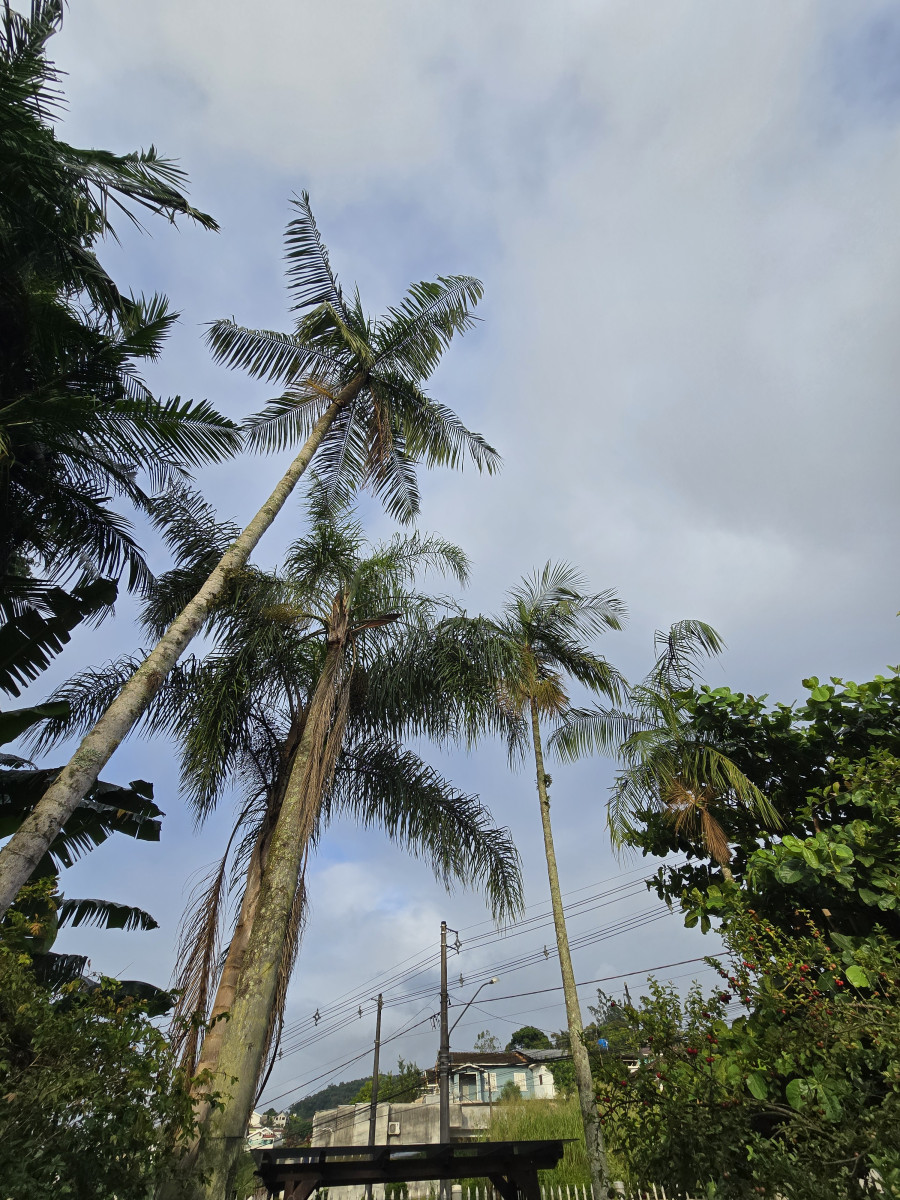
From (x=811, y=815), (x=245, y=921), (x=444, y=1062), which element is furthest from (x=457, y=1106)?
(x=811, y=815)

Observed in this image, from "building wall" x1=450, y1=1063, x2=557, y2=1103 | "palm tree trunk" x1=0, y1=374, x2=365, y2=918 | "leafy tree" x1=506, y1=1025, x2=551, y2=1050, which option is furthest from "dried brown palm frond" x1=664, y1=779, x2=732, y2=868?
"leafy tree" x1=506, y1=1025, x2=551, y2=1050

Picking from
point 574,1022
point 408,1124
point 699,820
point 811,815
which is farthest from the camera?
point 408,1124

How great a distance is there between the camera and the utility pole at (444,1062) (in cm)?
1698

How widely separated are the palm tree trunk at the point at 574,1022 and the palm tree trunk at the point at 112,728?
16.3 ft

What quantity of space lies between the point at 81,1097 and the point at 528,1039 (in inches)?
2897

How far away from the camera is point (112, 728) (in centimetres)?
522

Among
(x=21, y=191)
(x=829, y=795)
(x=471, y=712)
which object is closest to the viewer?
(x=829, y=795)

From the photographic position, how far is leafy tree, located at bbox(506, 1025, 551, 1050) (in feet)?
208

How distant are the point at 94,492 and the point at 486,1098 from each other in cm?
4571

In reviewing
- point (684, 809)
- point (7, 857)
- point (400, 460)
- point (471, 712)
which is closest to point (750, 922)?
point (684, 809)

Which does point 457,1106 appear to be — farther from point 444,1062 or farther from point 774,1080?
point 774,1080

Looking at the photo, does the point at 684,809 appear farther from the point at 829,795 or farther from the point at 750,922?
the point at 750,922

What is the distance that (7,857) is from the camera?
4.23 m

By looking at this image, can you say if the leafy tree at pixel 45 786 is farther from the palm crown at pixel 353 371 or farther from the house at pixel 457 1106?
the house at pixel 457 1106
